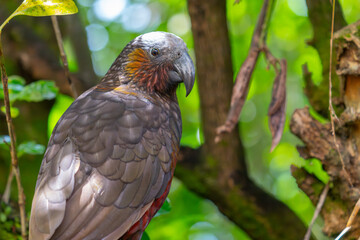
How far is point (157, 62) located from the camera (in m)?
2.87

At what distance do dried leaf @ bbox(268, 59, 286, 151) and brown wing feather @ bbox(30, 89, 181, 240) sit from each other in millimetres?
713

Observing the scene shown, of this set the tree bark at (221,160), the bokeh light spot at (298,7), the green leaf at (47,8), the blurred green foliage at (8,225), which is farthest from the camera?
the bokeh light spot at (298,7)

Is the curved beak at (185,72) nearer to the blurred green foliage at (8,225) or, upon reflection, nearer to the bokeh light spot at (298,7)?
the blurred green foliage at (8,225)

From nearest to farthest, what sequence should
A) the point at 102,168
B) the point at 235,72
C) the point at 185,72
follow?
the point at 102,168 < the point at 185,72 < the point at 235,72

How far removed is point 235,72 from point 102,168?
3.16 m

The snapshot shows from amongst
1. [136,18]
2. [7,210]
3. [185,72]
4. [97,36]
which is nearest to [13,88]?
[7,210]

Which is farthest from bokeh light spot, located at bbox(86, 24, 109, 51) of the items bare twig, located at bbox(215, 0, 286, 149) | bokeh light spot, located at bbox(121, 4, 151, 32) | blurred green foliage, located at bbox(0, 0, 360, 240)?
bare twig, located at bbox(215, 0, 286, 149)

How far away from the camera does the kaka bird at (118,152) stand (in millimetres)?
2260

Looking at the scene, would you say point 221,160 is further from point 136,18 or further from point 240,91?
point 136,18

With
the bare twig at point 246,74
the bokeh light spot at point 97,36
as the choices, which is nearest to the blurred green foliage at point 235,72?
the bokeh light spot at point 97,36

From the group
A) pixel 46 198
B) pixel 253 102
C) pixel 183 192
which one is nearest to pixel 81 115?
pixel 46 198

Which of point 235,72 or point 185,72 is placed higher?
point 185,72

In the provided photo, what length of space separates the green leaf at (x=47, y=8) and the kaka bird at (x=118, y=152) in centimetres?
64

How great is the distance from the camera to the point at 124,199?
2.36 m
